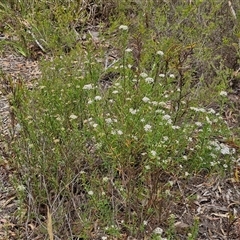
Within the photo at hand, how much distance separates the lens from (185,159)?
9.56 ft

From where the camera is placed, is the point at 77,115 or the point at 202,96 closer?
the point at 77,115

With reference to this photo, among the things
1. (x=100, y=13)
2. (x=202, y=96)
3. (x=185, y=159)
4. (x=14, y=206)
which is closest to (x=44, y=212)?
(x=14, y=206)

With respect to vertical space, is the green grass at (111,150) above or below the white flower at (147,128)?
below

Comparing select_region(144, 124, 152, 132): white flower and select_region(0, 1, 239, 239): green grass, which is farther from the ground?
select_region(144, 124, 152, 132): white flower

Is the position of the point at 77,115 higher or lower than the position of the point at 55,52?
higher

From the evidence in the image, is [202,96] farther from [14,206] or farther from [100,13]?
[100,13]

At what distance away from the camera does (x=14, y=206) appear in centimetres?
310

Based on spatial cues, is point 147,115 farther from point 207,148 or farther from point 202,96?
point 202,96

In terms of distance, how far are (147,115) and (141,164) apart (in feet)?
1.02

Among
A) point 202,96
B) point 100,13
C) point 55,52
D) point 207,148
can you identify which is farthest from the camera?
point 100,13

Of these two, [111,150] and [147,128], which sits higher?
[147,128]

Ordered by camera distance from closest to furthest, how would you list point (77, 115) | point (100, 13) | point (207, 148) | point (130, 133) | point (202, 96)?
point (130, 133) < point (207, 148) < point (77, 115) < point (202, 96) < point (100, 13)

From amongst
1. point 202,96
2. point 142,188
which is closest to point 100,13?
point 202,96

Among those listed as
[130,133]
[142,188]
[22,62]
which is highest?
[130,133]
